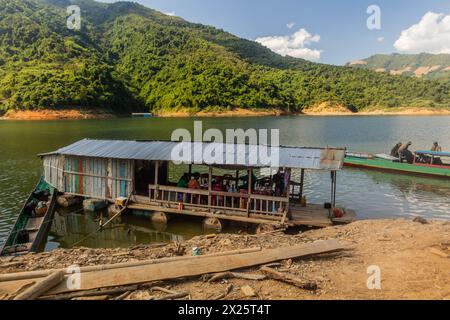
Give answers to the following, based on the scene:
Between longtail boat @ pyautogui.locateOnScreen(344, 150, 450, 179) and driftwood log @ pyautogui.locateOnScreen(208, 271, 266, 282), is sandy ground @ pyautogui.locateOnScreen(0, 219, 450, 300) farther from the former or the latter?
longtail boat @ pyautogui.locateOnScreen(344, 150, 450, 179)

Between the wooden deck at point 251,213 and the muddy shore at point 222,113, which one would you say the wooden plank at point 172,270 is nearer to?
the wooden deck at point 251,213

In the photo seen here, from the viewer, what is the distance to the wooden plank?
24.3 ft

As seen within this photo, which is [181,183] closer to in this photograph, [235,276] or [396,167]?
[235,276]

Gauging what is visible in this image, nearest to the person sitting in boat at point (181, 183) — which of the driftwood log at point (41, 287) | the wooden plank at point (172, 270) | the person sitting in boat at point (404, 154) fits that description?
the wooden plank at point (172, 270)

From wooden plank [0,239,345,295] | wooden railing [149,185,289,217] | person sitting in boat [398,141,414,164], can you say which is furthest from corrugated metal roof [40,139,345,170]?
person sitting in boat [398,141,414,164]

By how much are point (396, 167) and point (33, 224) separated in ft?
89.5

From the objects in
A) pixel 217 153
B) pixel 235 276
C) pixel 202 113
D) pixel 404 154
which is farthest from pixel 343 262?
pixel 202 113

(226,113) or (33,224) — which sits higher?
(226,113)

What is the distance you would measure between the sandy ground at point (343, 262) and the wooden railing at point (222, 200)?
2.10 meters

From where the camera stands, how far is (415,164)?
29.1 meters

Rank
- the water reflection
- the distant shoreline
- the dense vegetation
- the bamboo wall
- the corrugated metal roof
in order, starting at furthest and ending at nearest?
the dense vegetation
the distant shoreline
the bamboo wall
the water reflection
the corrugated metal roof

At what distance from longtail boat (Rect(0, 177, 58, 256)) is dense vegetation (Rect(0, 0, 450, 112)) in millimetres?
78863
